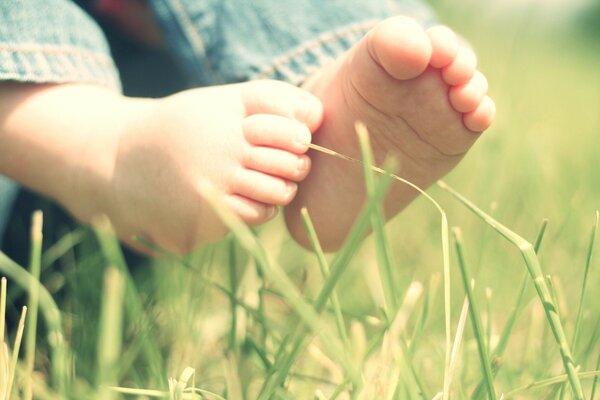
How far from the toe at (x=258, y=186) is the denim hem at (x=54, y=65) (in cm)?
19

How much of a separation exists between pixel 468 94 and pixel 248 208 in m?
0.17

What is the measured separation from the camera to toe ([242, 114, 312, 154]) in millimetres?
510

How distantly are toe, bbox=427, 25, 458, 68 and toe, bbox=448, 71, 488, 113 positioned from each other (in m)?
0.02

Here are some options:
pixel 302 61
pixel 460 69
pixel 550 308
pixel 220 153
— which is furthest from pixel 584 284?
pixel 302 61

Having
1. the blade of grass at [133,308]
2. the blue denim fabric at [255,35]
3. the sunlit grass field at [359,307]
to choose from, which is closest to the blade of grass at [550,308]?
the sunlit grass field at [359,307]

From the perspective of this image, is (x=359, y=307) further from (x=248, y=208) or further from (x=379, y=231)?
(x=379, y=231)

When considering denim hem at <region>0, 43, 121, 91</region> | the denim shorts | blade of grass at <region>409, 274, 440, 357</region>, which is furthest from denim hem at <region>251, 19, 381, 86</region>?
blade of grass at <region>409, 274, 440, 357</region>

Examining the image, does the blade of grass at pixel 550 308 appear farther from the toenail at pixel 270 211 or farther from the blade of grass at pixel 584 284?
the toenail at pixel 270 211

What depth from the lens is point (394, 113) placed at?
1.64ft

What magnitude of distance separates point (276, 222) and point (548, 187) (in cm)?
37

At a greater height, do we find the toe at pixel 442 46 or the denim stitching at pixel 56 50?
the toe at pixel 442 46

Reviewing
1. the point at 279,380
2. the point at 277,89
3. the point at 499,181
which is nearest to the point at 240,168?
the point at 277,89

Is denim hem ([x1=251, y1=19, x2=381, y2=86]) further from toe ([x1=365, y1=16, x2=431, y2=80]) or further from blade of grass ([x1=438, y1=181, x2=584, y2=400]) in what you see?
blade of grass ([x1=438, y1=181, x2=584, y2=400])

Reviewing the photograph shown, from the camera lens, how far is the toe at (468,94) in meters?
0.46
